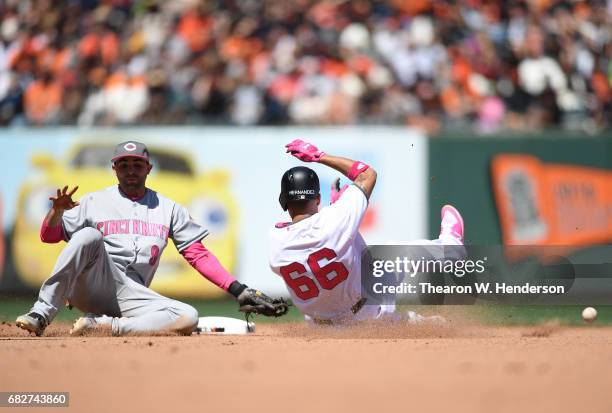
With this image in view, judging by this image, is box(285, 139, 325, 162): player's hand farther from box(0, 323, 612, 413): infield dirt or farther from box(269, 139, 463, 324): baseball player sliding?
box(0, 323, 612, 413): infield dirt

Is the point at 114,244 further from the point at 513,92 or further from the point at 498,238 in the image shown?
the point at 513,92

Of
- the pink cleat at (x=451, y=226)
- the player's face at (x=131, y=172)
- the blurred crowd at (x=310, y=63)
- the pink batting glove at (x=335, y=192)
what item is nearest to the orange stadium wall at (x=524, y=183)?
the blurred crowd at (x=310, y=63)

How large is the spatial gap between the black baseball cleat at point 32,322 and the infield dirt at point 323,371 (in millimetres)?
134

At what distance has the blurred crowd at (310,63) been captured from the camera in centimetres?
1198

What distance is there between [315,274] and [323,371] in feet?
5.98

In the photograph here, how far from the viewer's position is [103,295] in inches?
291

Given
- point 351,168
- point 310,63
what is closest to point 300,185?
point 351,168

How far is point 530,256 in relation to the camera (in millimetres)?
8820

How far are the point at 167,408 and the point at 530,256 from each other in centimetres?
508

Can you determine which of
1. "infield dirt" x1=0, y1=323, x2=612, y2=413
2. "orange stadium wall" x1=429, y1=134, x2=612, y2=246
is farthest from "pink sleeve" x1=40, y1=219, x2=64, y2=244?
"orange stadium wall" x1=429, y1=134, x2=612, y2=246

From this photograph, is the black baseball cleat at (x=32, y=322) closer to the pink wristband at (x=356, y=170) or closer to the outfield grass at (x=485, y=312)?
the pink wristband at (x=356, y=170)

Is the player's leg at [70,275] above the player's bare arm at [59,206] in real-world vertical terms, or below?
below

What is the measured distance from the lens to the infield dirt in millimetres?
4570

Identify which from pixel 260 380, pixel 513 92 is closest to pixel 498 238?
pixel 513 92
